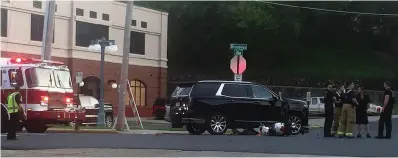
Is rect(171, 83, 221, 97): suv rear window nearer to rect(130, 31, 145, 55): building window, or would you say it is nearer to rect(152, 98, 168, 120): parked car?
rect(152, 98, 168, 120): parked car

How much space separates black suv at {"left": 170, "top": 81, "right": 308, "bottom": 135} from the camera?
775 inches

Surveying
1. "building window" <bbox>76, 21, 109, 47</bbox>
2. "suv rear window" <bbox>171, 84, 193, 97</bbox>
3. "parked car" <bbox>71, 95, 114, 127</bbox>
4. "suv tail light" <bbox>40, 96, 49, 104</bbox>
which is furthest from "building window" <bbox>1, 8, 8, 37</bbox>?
"suv rear window" <bbox>171, 84, 193, 97</bbox>

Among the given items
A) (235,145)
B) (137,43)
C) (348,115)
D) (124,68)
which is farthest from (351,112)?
(137,43)

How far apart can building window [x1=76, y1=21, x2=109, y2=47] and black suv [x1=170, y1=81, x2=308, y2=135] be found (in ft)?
60.2

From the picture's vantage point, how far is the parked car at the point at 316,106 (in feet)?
153

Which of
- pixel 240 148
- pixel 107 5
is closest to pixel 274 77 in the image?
pixel 107 5

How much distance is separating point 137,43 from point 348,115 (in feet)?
80.6

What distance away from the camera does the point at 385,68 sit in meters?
63.2

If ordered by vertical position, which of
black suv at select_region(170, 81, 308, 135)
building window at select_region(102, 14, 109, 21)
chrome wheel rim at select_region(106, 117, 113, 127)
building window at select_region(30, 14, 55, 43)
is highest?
building window at select_region(102, 14, 109, 21)

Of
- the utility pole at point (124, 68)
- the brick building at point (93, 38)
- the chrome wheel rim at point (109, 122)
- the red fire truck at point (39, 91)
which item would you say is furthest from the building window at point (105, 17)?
the red fire truck at point (39, 91)

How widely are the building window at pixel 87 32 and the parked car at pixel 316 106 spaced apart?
1693 centimetres

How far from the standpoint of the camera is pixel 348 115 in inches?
742

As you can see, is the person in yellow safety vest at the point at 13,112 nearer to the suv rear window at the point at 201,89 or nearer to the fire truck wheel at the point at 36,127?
the fire truck wheel at the point at 36,127

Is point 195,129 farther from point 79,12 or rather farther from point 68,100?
point 79,12
